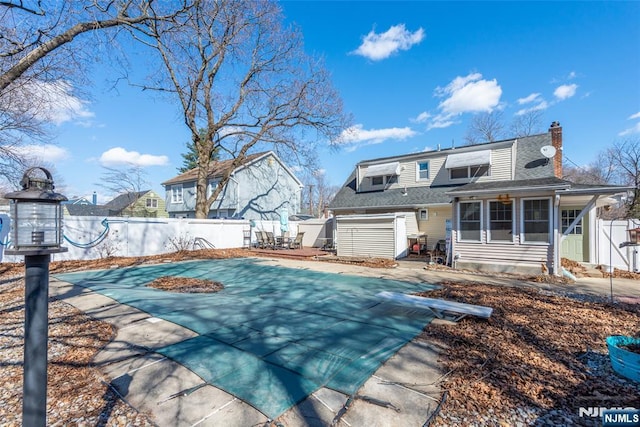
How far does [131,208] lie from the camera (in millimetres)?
32656

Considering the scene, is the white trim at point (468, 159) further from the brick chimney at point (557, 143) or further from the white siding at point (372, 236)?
the white siding at point (372, 236)

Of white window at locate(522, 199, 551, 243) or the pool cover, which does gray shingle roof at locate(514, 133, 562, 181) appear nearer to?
white window at locate(522, 199, 551, 243)

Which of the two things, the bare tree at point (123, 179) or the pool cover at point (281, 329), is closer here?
the pool cover at point (281, 329)

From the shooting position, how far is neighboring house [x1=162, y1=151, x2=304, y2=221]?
934 inches

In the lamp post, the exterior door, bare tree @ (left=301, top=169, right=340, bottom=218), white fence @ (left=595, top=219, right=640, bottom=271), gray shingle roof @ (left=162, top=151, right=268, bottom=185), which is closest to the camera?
the lamp post

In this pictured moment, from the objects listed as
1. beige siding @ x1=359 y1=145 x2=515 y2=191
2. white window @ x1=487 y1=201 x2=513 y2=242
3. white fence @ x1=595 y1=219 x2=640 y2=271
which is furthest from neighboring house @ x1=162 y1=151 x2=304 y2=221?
white fence @ x1=595 y1=219 x2=640 y2=271

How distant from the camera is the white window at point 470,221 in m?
10.9

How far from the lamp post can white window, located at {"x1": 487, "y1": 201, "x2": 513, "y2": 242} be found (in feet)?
38.4

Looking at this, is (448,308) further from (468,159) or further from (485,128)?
(485,128)

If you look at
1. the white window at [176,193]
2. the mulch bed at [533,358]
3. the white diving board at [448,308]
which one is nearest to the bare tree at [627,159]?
the mulch bed at [533,358]

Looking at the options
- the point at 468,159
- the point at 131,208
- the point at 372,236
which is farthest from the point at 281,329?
the point at 131,208

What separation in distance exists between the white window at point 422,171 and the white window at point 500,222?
5.92m

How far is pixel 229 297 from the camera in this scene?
21.9ft

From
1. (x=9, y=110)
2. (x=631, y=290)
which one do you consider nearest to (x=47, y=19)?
(x=9, y=110)
